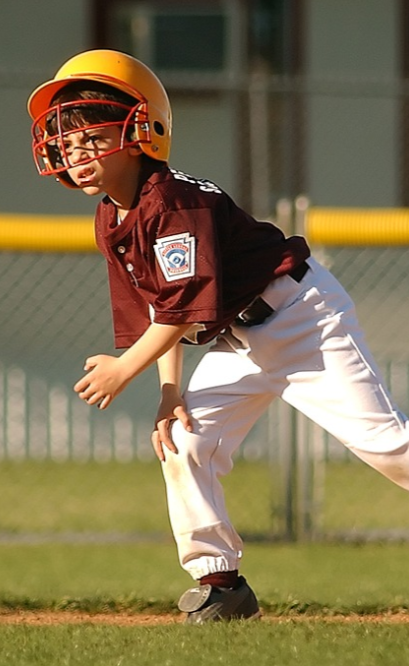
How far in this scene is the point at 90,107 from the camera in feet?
14.1

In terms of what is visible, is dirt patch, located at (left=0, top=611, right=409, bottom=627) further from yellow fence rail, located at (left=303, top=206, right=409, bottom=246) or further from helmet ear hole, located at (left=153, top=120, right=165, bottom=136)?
yellow fence rail, located at (left=303, top=206, right=409, bottom=246)

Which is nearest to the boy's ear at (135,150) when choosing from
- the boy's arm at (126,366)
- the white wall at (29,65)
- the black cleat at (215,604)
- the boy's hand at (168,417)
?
the boy's arm at (126,366)

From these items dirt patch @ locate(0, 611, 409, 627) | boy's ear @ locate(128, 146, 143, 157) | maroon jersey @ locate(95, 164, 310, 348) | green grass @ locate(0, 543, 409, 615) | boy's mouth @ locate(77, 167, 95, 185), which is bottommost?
green grass @ locate(0, 543, 409, 615)

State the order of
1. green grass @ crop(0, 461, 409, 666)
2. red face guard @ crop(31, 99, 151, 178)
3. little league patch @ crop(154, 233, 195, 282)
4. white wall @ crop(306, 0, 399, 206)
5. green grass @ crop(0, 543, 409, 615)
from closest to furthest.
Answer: green grass @ crop(0, 461, 409, 666), little league patch @ crop(154, 233, 195, 282), red face guard @ crop(31, 99, 151, 178), green grass @ crop(0, 543, 409, 615), white wall @ crop(306, 0, 399, 206)

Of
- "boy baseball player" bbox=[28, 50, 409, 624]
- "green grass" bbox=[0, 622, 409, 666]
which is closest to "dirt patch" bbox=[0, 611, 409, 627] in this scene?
"boy baseball player" bbox=[28, 50, 409, 624]

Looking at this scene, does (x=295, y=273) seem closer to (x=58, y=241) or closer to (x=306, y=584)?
(x=306, y=584)

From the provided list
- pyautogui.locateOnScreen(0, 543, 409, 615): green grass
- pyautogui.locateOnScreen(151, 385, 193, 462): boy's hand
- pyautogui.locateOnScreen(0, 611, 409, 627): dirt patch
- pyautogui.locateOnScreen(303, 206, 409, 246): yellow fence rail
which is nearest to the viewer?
pyautogui.locateOnScreen(151, 385, 193, 462): boy's hand

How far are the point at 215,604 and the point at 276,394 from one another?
67 centimetres

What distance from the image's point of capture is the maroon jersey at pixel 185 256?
420cm

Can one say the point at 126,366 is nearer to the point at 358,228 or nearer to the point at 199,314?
the point at 199,314

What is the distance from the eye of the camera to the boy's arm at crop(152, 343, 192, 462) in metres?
4.49

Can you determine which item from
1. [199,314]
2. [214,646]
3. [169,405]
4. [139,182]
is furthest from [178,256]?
[214,646]

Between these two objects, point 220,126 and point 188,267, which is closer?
point 188,267

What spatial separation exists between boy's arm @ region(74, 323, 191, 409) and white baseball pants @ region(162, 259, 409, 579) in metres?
0.35
